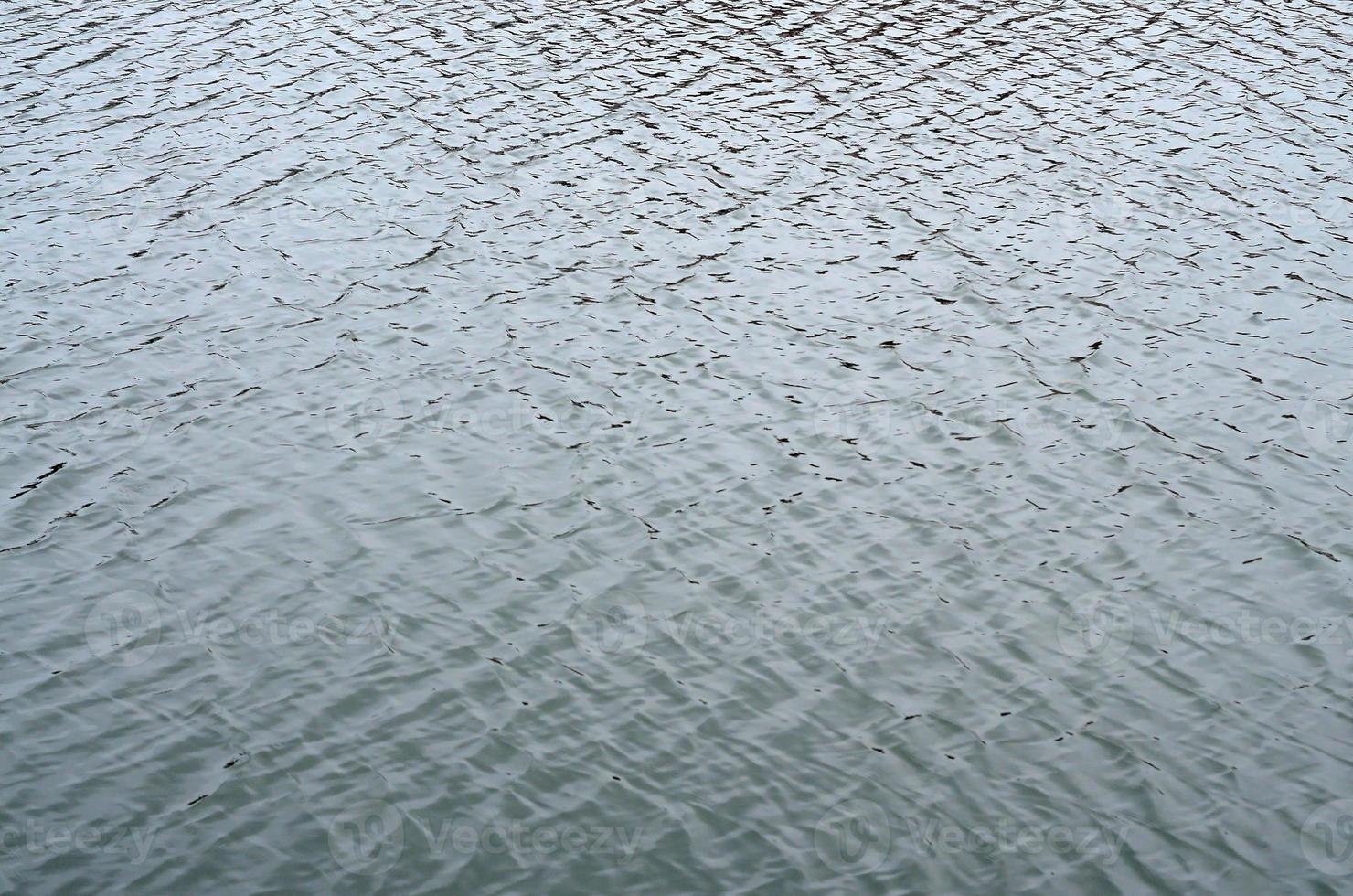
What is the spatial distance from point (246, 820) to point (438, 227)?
2390 cm

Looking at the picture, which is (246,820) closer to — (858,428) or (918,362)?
(858,428)

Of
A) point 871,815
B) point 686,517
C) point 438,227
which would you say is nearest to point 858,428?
point 686,517

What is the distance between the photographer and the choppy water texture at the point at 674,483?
21750 mm

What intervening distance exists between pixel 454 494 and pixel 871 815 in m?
12.4

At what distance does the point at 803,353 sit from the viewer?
115ft

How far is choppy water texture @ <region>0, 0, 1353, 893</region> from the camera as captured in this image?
21.8 meters

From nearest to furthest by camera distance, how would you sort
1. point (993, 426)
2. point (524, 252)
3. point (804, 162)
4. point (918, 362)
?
point (993, 426), point (918, 362), point (524, 252), point (804, 162)

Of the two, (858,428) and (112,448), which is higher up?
(112,448)

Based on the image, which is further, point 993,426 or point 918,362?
point 918,362

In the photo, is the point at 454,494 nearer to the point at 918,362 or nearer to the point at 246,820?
the point at 246,820

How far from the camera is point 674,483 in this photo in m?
30.1

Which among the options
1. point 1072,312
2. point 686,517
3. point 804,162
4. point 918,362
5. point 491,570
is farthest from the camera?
point 804,162

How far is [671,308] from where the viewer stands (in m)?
37.3

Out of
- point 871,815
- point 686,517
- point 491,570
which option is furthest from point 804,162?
point 871,815
